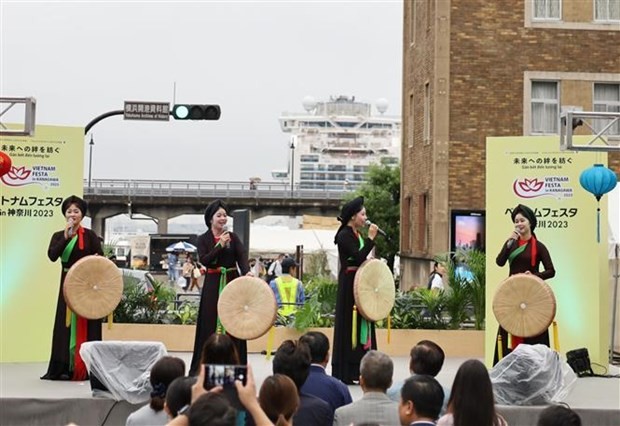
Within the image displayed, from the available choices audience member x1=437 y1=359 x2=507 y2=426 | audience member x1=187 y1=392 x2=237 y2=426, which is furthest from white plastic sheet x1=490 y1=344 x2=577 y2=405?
audience member x1=187 y1=392 x2=237 y2=426

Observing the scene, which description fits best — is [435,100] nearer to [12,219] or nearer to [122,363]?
[12,219]

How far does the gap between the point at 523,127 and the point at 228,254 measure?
1735cm

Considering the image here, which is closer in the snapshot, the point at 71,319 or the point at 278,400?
the point at 278,400

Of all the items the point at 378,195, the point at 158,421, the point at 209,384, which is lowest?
the point at 158,421

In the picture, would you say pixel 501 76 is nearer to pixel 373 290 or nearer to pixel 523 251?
pixel 523 251

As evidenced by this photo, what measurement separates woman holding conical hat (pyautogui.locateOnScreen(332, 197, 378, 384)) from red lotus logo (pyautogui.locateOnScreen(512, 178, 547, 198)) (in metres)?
2.31

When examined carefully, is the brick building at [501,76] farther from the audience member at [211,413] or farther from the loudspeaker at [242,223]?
the audience member at [211,413]

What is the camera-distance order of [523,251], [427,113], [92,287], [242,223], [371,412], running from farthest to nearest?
[427,113], [242,223], [523,251], [92,287], [371,412]

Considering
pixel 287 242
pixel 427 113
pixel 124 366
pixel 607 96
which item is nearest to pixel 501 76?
pixel 427 113

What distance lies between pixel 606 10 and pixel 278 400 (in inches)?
936

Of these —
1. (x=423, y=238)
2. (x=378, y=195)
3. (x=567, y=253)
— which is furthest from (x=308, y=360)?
(x=378, y=195)

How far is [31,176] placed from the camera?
11555 millimetres

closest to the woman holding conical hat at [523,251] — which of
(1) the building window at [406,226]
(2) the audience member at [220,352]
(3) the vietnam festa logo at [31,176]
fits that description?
(3) the vietnam festa logo at [31,176]

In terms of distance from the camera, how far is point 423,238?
93.0 feet
